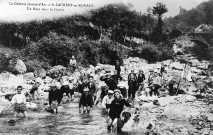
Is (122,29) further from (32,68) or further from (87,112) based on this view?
(87,112)

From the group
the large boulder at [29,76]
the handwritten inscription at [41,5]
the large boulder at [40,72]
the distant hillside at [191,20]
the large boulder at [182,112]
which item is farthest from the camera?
the distant hillside at [191,20]

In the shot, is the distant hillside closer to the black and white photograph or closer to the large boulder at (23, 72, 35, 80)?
the black and white photograph

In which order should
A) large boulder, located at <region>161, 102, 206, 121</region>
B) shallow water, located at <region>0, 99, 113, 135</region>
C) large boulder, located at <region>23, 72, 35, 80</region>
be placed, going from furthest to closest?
large boulder, located at <region>23, 72, 35, 80</region> < large boulder, located at <region>161, 102, 206, 121</region> < shallow water, located at <region>0, 99, 113, 135</region>

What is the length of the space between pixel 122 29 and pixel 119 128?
2839 centimetres

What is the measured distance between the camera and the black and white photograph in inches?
367

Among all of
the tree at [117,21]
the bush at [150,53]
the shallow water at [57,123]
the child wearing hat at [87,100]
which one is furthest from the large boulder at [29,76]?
the bush at [150,53]

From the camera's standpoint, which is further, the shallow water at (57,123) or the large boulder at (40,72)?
the large boulder at (40,72)

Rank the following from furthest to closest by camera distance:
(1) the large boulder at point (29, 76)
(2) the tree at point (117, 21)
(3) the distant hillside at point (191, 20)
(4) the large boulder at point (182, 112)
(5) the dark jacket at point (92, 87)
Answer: (3) the distant hillside at point (191, 20)
(2) the tree at point (117, 21)
(1) the large boulder at point (29, 76)
(5) the dark jacket at point (92, 87)
(4) the large boulder at point (182, 112)

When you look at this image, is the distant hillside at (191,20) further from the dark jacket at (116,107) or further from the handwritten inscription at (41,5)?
the dark jacket at (116,107)

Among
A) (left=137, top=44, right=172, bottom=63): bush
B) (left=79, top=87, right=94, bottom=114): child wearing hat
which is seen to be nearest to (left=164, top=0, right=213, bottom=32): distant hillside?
(left=137, top=44, right=172, bottom=63): bush

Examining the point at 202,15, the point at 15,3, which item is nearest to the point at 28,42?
the point at 15,3

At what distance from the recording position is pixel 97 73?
21875mm

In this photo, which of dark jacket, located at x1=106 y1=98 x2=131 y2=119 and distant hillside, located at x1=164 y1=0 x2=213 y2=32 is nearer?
dark jacket, located at x1=106 y1=98 x2=131 y2=119

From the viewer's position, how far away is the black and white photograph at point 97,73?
933 centimetres
